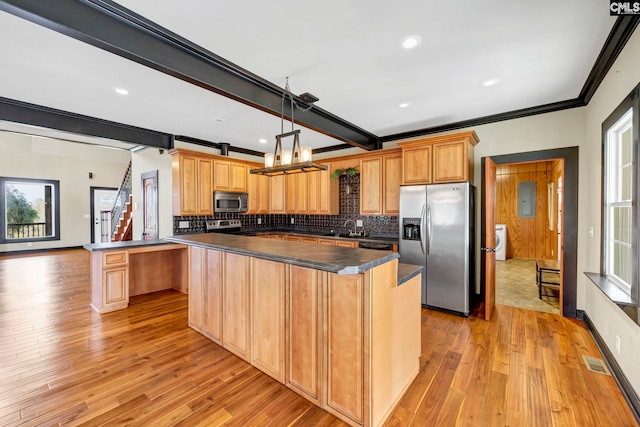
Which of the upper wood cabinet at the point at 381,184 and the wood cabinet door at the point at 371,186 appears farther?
the wood cabinet door at the point at 371,186

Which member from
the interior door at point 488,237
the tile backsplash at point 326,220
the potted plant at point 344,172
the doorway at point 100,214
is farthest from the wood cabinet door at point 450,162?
the doorway at point 100,214

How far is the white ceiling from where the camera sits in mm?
1883

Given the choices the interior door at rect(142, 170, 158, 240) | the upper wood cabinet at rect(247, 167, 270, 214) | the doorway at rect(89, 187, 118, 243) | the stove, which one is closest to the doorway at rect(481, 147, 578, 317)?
the stove

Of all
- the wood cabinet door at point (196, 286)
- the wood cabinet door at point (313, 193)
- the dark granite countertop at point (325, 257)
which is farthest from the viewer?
the wood cabinet door at point (313, 193)

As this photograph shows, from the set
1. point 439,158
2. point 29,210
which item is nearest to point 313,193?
point 439,158

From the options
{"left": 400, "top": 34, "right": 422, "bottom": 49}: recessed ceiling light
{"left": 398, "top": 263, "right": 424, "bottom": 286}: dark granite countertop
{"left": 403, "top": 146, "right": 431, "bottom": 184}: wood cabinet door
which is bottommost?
{"left": 398, "top": 263, "right": 424, "bottom": 286}: dark granite countertop

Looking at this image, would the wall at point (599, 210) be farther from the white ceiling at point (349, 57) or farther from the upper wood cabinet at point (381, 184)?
the upper wood cabinet at point (381, 184)

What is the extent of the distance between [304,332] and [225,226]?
4.00 meters

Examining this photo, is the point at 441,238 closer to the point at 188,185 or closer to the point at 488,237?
the point at 488,237

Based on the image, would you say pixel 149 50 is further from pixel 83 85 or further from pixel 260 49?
pixel 83 85

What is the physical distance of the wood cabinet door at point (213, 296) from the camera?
9.13ft

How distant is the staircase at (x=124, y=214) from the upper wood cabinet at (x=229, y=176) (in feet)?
8.87

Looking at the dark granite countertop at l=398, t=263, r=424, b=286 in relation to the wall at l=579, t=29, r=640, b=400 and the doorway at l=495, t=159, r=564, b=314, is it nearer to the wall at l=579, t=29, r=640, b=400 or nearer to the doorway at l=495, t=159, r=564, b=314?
the wall at l=579, t=29, r=640, b=400

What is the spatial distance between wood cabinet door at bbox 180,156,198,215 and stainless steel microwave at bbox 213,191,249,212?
39 centimetres
